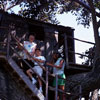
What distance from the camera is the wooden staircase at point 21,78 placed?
8.95 metres

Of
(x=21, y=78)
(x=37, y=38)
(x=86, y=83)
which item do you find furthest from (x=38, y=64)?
(x=37, y=38)

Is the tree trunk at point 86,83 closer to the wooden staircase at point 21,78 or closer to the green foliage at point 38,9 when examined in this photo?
the wooden staircase at point 21,78

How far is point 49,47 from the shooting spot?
41.5ft

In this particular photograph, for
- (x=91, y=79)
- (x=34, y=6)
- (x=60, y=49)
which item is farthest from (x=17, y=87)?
(x=34, y=6)

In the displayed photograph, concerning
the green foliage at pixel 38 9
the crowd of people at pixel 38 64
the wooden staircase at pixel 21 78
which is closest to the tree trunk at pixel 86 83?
the crowd of people at pixel 38 64

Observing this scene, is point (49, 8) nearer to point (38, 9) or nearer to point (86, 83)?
point (38, 9)

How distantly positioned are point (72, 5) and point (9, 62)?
826 centimetres

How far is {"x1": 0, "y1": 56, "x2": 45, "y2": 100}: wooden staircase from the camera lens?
895cm

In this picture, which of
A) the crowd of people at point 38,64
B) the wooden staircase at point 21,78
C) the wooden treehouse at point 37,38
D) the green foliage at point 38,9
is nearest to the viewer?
the wooden staircase at point 21,78

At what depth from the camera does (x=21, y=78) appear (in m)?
9.15

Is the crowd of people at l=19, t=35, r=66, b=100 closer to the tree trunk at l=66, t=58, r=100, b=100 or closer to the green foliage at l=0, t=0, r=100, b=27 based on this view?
the tree trunk at l=66, t=58, r=100, b=100

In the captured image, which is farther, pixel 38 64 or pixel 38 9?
pixel 38 9

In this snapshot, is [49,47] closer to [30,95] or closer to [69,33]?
[69,33]

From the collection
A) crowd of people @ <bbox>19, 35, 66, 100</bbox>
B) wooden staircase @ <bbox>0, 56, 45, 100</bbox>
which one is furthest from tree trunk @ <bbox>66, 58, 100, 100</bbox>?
wooden staircase @ <bbox>0, 56, 45, 100</bbox>
